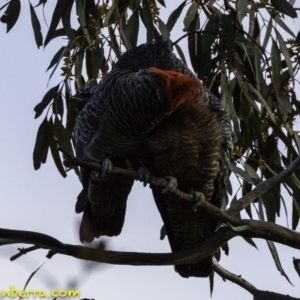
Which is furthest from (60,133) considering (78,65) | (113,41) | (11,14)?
(11,14)

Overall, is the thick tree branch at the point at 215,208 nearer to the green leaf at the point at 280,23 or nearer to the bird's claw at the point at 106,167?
the bird's claw at the point at 106,167

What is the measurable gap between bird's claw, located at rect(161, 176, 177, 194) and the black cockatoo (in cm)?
15

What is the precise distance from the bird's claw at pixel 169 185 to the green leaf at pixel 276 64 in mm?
793

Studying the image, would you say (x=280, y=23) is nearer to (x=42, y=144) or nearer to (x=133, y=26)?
(x=133, y=26)

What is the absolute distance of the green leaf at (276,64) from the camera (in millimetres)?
3027

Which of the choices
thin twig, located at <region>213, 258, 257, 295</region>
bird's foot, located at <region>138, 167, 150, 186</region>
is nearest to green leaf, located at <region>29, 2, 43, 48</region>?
bird's foot, located at <region>138, 167, 150, 186</region>

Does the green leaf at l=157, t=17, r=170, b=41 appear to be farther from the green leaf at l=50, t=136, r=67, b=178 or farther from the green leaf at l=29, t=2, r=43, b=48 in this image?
the green leaf at l=50, t=136, r=67, b=178

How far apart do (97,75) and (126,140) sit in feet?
2.07

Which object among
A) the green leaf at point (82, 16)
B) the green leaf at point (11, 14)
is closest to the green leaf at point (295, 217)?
the green leaf at point (82, 16)

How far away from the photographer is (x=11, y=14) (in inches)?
125

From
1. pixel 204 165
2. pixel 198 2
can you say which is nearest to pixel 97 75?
pixel 198 2

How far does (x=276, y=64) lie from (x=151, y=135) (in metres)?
0.80

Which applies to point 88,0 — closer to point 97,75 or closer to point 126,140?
point 97,75

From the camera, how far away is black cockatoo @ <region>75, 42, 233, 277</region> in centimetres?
251
